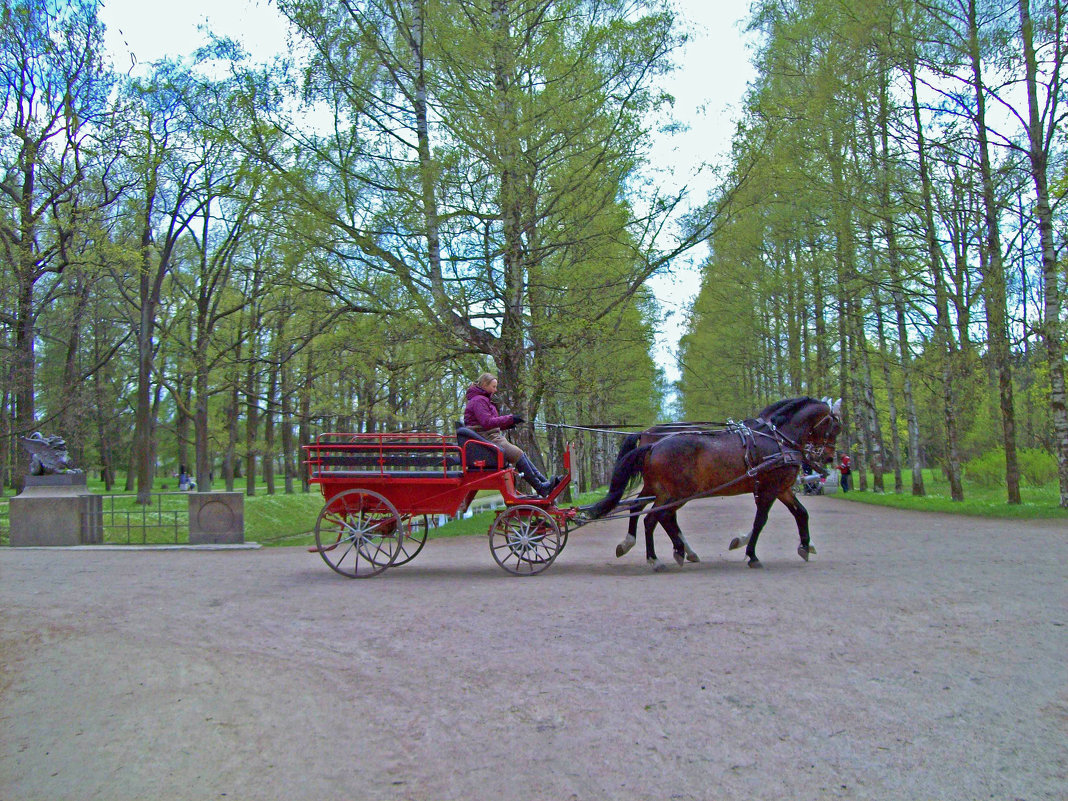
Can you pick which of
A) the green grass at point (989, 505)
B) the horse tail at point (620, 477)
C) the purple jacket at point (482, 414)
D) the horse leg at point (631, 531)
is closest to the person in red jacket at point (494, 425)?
the purple jacket at point (482, 414)

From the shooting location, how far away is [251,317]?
101ft

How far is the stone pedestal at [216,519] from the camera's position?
1456 centimetres

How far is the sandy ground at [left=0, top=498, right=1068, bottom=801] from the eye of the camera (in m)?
3.76

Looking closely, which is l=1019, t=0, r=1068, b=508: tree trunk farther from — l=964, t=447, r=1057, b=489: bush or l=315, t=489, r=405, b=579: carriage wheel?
l=315, t=489, r=405, b=579: carriage wheel

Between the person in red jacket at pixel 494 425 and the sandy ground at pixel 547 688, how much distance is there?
1.33 meters

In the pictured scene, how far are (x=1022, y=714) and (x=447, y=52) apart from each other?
13.3m

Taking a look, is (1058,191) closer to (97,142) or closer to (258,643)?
(258,643)

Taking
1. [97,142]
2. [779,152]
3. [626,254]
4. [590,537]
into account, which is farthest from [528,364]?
[97,142]

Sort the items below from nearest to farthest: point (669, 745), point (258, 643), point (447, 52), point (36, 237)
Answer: point (669, 745) → point (258, 643) → point (447, 52) → point (36, 237)

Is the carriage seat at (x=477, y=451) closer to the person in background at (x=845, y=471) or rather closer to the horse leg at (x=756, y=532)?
the horse leg at (x=756, y=532)

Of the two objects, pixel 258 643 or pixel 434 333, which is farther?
pixel 434 333

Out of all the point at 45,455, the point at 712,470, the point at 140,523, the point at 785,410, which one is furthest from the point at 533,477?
the point at 45,455

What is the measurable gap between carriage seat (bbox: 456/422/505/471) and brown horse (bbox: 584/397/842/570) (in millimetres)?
1400

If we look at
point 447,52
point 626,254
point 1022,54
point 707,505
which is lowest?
point 707,505
